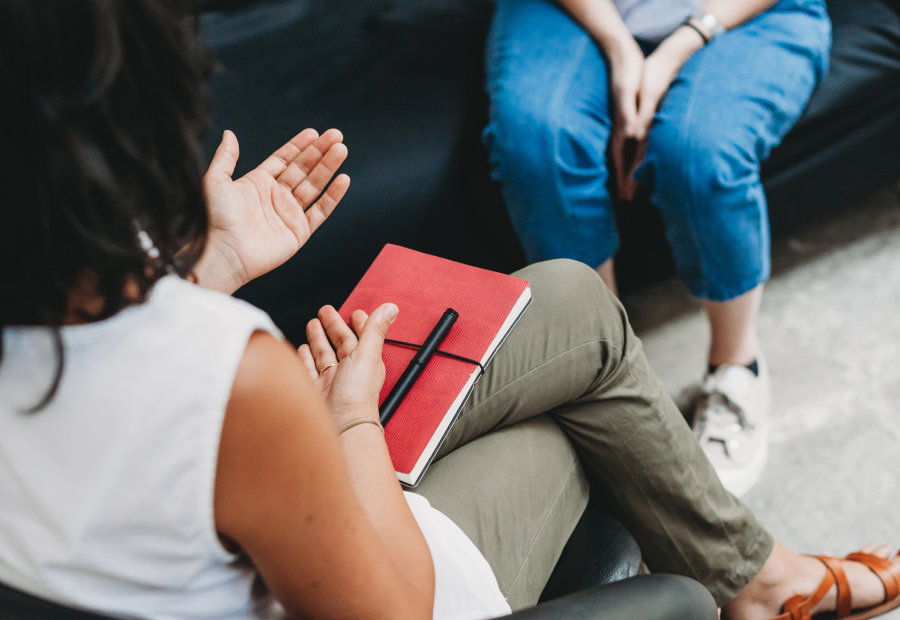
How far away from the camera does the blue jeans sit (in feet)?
3.44

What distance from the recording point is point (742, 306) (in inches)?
44.4

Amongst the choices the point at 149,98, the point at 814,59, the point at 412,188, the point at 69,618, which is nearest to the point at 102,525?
the point at 69,618

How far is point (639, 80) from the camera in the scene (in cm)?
114

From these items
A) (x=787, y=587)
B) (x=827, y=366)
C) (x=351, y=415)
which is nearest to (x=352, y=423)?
(x=351, y=415)

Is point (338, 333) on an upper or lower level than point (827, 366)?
upper

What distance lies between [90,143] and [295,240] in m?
0.48

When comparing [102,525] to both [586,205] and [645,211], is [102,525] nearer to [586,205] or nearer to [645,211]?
[586,205]

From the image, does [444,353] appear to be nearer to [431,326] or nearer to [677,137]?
[431,326]

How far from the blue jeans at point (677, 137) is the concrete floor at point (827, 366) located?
0.91ft

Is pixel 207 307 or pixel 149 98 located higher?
pixel 149 98

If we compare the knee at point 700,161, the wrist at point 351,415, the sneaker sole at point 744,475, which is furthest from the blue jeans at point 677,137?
the wrist at point 351,415

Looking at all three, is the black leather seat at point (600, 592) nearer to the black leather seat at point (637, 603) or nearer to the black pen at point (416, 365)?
the black leather seat at point (637, 603)

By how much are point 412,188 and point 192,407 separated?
0.87m

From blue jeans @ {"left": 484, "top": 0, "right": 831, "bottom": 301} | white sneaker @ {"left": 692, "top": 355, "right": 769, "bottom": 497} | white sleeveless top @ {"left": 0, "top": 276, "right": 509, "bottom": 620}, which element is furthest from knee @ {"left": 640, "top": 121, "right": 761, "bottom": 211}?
white sleeveless top @ {"left": 0, "top": 276, "right": 509, "bottom": 620}
